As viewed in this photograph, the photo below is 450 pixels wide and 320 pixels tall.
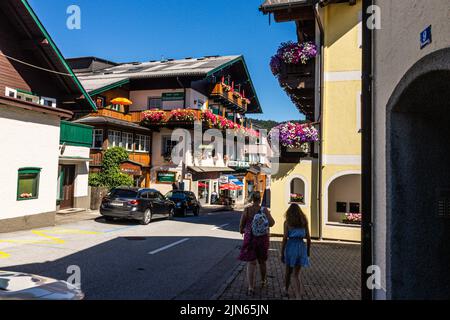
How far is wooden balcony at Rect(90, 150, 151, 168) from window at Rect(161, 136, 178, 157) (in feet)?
4.44

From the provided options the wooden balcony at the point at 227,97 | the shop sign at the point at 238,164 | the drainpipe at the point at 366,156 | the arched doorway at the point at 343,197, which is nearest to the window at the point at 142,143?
the wooden balcony at the point at 227,97

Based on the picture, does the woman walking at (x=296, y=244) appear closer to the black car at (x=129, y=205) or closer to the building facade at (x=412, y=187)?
the building facade at (x=412, y=187)

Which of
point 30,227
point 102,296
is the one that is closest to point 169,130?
point 30,227

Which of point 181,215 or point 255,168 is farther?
point 255,168

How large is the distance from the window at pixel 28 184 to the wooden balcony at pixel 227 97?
21048 millimetres

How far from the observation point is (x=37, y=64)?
16.1m

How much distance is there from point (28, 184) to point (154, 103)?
18611 mm

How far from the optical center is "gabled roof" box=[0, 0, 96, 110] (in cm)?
1435

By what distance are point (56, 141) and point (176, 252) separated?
26.2 ft

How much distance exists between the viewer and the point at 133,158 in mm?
29062

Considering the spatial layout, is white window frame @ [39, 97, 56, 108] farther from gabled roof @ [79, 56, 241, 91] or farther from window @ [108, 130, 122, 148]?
gabled roof @ [79, 56, 241, 91]

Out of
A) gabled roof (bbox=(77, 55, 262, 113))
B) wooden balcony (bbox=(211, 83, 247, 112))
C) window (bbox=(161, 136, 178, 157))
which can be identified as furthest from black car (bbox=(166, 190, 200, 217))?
wooden balcony (bbox=(211, 83, 247, 112))
